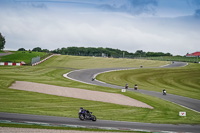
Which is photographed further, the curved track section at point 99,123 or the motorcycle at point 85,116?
the motorcycle at point 85,116

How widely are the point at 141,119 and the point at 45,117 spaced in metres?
8.84

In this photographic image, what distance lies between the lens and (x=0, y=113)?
22.0 metres

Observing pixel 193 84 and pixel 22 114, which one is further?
pixel 193 84

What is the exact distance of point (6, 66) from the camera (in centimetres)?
7275

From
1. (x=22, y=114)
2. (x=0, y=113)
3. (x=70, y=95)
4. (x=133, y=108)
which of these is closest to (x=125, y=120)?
(x=133, y=108)

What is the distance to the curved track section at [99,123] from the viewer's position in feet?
65.4

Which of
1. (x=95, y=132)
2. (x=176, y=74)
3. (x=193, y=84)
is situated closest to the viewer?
(x=95, y=132)

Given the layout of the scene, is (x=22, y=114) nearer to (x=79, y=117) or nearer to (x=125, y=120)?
(x=79, y=117)

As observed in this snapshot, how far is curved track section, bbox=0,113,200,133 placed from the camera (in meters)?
19.9

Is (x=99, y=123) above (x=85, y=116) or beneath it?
beneath

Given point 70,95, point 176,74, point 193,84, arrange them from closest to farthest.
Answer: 1. point 70,95
2. point 193,84
3. point 176,74

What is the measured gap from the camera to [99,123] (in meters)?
21.1

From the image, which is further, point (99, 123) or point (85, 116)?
point (85, 116)

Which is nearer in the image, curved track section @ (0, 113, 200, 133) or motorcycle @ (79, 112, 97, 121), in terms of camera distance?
curved track section @ (0, 113, 200, 133)
